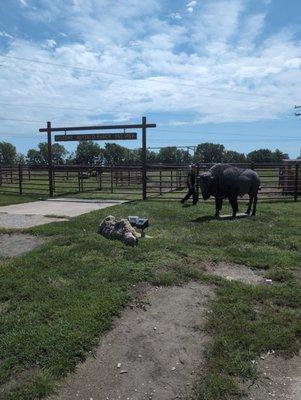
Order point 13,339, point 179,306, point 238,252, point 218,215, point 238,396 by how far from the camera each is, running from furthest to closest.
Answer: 1. point 218,215
2. point 238,252
3. point 179,306
4. point 13,339
5. point 238,396

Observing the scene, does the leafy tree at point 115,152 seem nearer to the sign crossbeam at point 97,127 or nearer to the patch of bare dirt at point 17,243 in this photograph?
the sign crossbeam at point 97,127

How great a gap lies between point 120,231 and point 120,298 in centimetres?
→ 303

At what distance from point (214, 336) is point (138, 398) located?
1210mm

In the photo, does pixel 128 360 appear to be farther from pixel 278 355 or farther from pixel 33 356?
pixel 278 355

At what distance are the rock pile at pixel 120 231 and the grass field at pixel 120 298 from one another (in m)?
0.22

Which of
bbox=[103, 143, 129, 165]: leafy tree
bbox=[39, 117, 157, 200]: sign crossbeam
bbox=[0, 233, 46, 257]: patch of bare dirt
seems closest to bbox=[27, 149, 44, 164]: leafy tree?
bbox=[103, 143, 129, 165]: leafy tree

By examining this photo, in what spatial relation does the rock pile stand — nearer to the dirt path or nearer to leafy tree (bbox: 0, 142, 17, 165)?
the dirt path

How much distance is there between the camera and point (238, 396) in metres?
3.55

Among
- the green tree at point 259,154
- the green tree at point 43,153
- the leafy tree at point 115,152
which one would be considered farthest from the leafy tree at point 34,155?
the green tree at point 259,154

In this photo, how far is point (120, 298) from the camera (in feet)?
16.9

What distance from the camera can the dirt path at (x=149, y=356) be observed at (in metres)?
3.64

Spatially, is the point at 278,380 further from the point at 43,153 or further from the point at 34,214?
the point at 43,153

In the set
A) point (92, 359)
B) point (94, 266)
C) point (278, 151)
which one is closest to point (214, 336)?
point (92, 359)

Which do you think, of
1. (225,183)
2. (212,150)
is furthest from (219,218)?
(212,150)
